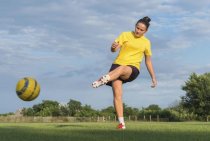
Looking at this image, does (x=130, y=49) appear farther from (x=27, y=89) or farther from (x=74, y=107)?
(x=74, y=107)

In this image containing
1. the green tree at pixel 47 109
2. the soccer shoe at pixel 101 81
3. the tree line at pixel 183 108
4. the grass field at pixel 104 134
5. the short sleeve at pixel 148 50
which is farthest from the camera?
the green tree at pixel 47 109

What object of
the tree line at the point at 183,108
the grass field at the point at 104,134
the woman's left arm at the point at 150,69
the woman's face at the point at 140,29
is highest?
the tree line at the point at 183,108

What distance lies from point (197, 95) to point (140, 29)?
233 ft

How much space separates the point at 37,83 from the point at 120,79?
278 cm

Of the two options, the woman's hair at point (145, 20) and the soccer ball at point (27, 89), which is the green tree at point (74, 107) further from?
the woman's hair at point (145, 20)

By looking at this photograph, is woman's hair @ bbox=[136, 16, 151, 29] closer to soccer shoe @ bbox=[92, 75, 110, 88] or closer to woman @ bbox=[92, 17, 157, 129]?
woman @ bbox=[92, 17, 157, 129]

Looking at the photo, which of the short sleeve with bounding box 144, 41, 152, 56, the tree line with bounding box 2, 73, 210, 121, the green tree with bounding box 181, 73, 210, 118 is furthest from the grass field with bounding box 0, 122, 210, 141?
the green tree with bounding box 181, 73, 210, 118

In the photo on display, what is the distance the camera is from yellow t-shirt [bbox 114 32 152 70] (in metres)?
9.67

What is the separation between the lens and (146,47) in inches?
394

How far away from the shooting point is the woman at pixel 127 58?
31.1ft

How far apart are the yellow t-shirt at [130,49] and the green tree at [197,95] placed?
6867cm

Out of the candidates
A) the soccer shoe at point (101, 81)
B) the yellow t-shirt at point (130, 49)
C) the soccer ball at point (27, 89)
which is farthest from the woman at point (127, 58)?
the soccer ball at point (27, 89)

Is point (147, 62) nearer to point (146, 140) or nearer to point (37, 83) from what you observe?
point (37, 83)

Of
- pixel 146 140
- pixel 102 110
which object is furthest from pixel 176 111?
pixel 146 140
